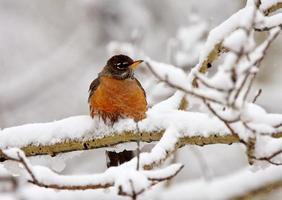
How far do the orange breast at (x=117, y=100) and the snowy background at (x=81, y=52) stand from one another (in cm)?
363

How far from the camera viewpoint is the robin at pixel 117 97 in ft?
17.9

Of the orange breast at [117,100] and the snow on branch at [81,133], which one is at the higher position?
the orange breast at [117,100]

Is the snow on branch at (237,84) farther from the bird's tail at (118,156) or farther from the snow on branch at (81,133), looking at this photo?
the bird's tail at (118,156)

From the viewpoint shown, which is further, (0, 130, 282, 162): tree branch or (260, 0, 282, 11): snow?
(260, 0, 282, 11): snow

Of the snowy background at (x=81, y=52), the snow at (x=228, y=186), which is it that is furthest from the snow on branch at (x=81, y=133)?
the snowy background at (x=81, y=52)

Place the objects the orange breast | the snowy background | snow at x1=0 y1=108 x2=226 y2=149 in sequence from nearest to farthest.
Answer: snow at x1=0 y1=108 x2=226 y2=149 → the orange breast → the snowy background

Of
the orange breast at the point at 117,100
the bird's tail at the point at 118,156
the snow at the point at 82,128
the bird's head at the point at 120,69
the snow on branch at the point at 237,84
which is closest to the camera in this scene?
the snow on branch at the point at 237,84

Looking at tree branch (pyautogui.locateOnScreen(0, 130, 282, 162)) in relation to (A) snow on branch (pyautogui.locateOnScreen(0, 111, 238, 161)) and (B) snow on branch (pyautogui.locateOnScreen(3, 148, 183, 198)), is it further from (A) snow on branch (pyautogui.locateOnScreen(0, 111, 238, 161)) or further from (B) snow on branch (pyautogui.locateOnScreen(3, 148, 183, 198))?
(B) snow on branch (pyautogui.locateOnScreen(3, 148, 183, 198))

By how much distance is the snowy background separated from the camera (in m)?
10.7

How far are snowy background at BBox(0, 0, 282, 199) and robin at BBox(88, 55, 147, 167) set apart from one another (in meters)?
3.36

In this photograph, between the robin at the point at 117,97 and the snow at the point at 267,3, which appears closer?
the snow at the point at 267,3

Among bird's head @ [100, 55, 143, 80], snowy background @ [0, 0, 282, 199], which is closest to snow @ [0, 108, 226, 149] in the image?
bird's head @ [100, 55, 143, 80]

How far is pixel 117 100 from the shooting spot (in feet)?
18.9

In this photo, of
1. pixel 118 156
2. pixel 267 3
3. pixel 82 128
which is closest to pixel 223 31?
pixel 267 3
